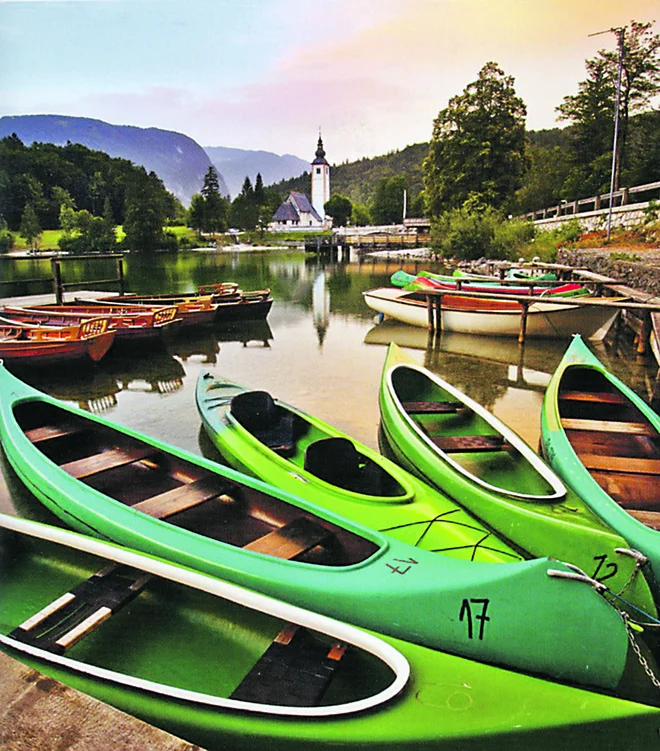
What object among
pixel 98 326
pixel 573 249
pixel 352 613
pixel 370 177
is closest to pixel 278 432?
pixel 352 613

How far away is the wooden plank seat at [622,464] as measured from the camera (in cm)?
334

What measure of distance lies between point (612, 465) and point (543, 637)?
73.5 inches

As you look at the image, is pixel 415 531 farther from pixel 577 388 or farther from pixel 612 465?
pixel 577 388

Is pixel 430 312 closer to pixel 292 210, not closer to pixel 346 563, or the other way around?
pixel 346 563

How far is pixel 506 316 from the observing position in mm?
9469

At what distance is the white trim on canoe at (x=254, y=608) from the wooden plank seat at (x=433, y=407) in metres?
2.64

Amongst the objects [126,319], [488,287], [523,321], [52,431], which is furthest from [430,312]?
[52,431]

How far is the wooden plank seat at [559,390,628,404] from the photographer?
4.26 metres

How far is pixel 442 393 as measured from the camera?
4.82m

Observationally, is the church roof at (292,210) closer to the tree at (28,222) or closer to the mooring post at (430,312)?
the mooring post at (430,312)

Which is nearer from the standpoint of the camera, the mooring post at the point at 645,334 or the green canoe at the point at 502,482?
the green canoe at the point at 502,482

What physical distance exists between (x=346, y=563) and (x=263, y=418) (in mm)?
1939

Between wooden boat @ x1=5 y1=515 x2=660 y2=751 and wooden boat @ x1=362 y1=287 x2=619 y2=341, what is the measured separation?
739cm

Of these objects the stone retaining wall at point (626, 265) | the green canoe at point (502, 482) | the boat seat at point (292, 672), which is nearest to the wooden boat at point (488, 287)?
the stone retaining wall at point (626, 265)
